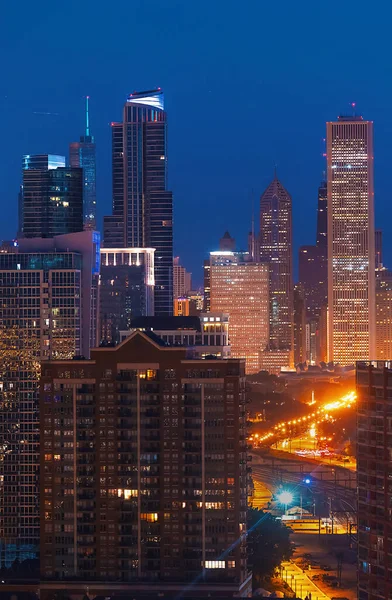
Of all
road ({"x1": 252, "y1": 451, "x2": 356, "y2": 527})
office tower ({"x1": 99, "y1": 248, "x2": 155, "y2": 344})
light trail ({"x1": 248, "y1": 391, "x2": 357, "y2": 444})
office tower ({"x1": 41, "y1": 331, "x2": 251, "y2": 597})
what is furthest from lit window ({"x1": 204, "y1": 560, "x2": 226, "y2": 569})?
light trail ({"x1": 248, "y1": 391, "x2": 357, "y2": 444})

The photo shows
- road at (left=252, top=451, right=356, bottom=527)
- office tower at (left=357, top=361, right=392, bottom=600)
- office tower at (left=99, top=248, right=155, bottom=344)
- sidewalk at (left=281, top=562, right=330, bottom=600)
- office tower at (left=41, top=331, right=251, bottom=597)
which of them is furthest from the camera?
office tower at (left=99, top=248, right=155, bottom=344)

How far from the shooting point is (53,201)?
104 m

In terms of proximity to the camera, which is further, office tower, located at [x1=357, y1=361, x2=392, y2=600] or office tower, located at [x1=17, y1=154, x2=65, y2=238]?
office tower, located at [x1=17, y1=154, x2=65, y2=238]

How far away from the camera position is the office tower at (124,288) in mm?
143750

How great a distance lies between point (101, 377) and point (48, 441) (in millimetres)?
3615

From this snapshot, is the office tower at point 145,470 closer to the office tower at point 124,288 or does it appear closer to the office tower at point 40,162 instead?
the office tower at point 40,162

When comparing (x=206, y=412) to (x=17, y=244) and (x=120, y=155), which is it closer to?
(x=17, y=244)

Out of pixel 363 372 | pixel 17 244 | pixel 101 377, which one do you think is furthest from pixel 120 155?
pixel 363 372

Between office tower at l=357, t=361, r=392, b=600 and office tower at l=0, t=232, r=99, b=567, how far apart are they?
31.5m

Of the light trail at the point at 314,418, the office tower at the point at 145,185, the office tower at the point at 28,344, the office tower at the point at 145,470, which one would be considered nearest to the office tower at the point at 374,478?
the office tower at the point at 145,470

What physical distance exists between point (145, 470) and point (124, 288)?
86060mm

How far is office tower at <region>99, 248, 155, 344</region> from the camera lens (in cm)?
14375

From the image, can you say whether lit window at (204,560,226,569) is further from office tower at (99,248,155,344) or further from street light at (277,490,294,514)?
office tower at (99,248,155,344)

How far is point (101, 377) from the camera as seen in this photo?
65.7 metres
